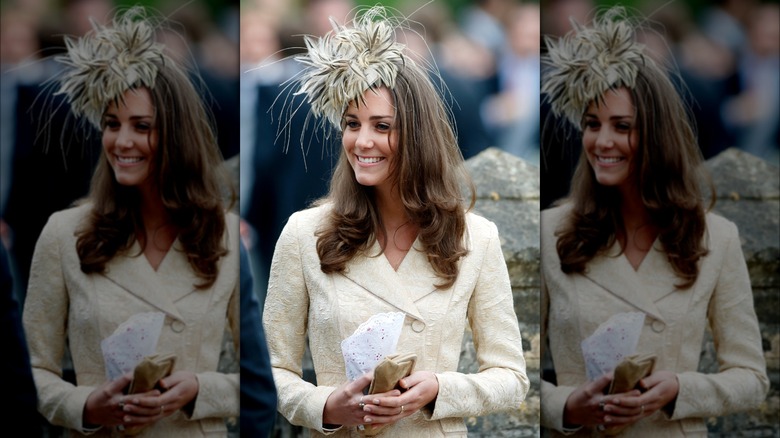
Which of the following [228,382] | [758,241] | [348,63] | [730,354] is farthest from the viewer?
[758,241]

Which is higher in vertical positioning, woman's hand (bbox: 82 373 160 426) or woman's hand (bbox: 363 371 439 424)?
woman's hand (bbox: 363 371 439 424)

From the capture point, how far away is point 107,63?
4613 millimetres

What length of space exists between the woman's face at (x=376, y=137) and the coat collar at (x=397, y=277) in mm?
288

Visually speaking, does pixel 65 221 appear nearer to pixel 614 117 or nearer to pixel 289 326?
pixel 289 326

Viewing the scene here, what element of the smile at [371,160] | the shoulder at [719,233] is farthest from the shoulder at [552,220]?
the smile at [371,160]

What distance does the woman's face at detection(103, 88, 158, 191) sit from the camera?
183 inches

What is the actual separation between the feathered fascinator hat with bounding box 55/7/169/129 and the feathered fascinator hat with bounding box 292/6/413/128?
635 mm

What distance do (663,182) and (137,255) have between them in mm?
2285

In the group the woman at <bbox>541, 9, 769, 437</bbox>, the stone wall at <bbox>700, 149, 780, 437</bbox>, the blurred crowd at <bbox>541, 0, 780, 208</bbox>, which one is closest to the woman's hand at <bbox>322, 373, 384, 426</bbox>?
the woman at <bbox>541, 9, 769, 437</bbox>

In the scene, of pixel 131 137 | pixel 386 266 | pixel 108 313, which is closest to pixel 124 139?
pixel 131 137

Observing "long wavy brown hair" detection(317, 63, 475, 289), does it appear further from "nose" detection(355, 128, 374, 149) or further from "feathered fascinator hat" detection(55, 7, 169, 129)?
"feathered fascinator hat" detection(55, 7, 169, 129)

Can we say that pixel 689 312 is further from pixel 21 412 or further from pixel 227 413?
pixel 21 412

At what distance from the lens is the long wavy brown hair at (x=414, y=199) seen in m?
4.57

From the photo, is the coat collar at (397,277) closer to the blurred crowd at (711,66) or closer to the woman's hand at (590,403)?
the blurred crowd at (711,66)
